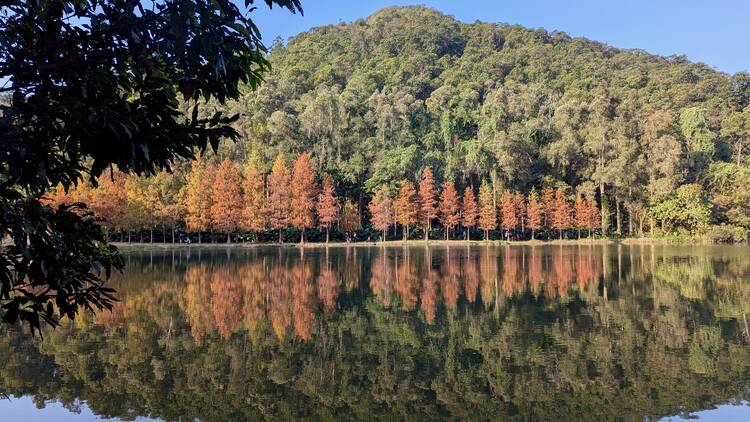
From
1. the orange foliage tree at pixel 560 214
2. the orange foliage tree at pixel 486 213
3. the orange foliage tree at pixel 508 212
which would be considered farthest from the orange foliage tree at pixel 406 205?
the orange foliage tree at pixel 560 214

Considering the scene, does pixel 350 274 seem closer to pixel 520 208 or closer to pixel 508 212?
pixel 508 212

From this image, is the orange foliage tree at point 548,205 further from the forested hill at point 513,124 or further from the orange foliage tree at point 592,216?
the orange foliage tree at point 592,216

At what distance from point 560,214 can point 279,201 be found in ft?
91.6

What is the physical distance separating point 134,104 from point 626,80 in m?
99.2

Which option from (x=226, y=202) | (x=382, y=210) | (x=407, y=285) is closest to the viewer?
(x=407, y=285)

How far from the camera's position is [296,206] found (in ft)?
174

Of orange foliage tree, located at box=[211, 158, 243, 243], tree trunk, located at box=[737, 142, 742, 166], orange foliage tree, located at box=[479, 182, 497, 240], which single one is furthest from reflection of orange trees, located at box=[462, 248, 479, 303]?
tree trunk, located at box=[737, 142, 742, 166]

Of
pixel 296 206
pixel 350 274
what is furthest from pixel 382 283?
pixel 296 206

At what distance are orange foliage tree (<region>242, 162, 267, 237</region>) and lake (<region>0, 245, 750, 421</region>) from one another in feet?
110

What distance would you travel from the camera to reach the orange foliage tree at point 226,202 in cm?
5122

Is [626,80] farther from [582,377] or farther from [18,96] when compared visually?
[18,96]

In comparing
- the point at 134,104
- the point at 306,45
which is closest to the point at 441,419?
the point at 134,104

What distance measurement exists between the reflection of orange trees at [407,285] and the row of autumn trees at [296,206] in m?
25.6

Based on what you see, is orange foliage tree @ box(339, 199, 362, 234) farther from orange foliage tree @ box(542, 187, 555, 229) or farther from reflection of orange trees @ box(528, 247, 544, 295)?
reflection of orange trees @ box(528, 247, 544, 295)
